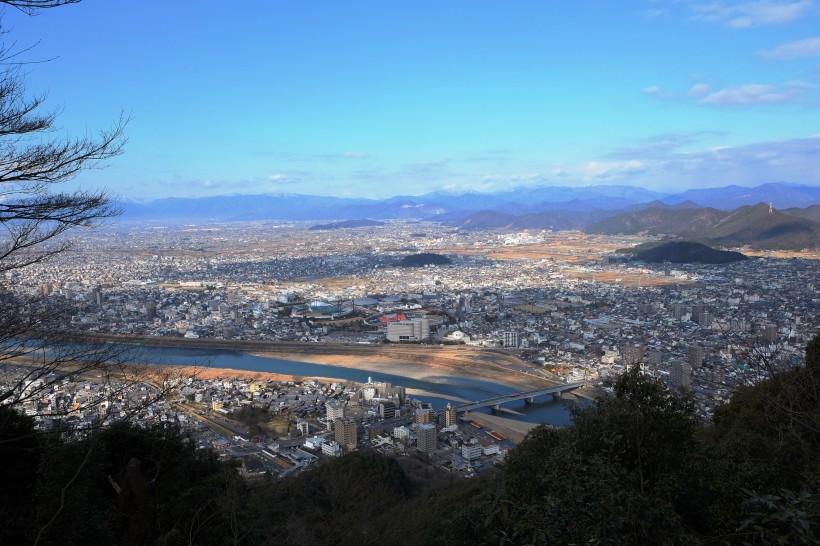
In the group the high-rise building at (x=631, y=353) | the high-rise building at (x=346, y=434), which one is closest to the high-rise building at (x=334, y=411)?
the high-rise building at (x=346, y=434)

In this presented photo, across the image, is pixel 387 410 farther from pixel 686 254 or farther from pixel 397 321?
pixel 686 254

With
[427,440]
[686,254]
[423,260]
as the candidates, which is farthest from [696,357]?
[423,260]

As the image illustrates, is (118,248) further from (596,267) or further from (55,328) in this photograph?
(55,328)

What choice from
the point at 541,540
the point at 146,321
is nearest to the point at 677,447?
the point at 541,540

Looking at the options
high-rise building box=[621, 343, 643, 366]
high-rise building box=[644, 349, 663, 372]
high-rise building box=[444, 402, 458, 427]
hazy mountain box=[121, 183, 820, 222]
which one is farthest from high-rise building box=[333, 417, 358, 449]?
hazy mountain box=[121, 183, 820, 222]

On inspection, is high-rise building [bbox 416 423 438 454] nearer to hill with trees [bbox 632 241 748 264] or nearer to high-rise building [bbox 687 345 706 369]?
high-rise building [bbox 687 345 706 369]
